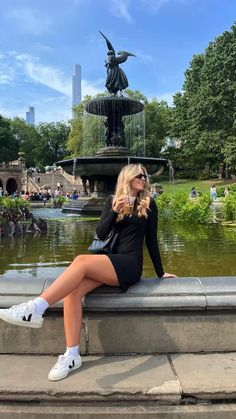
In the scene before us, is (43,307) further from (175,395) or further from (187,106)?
(187,106)

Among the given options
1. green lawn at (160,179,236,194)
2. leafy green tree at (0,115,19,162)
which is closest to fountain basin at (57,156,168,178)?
green lawn at (160,179,236,194)

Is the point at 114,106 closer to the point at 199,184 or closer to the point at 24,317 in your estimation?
the point at 24,317

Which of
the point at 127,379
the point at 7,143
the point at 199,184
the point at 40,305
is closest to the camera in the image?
the point at 127,379

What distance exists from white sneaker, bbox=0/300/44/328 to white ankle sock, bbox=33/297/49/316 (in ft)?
0.08

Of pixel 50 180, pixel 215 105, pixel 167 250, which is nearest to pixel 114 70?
pixel 167 250

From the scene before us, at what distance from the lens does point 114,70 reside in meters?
22.2

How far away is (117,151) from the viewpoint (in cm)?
2038

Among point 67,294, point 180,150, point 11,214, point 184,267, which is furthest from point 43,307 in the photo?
point 180,150

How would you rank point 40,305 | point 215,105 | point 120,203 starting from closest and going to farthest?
Answer: point 40,305, point 120,203, point 215,105

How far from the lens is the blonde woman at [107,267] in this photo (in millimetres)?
3346

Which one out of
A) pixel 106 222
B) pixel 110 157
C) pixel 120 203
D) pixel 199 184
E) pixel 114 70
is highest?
pixel 114 70

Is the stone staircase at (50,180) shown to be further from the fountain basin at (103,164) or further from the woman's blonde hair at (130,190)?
the woman's blonde hair at (130,190)

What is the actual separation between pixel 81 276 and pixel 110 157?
14704 mm

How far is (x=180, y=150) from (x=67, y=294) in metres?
65.4
